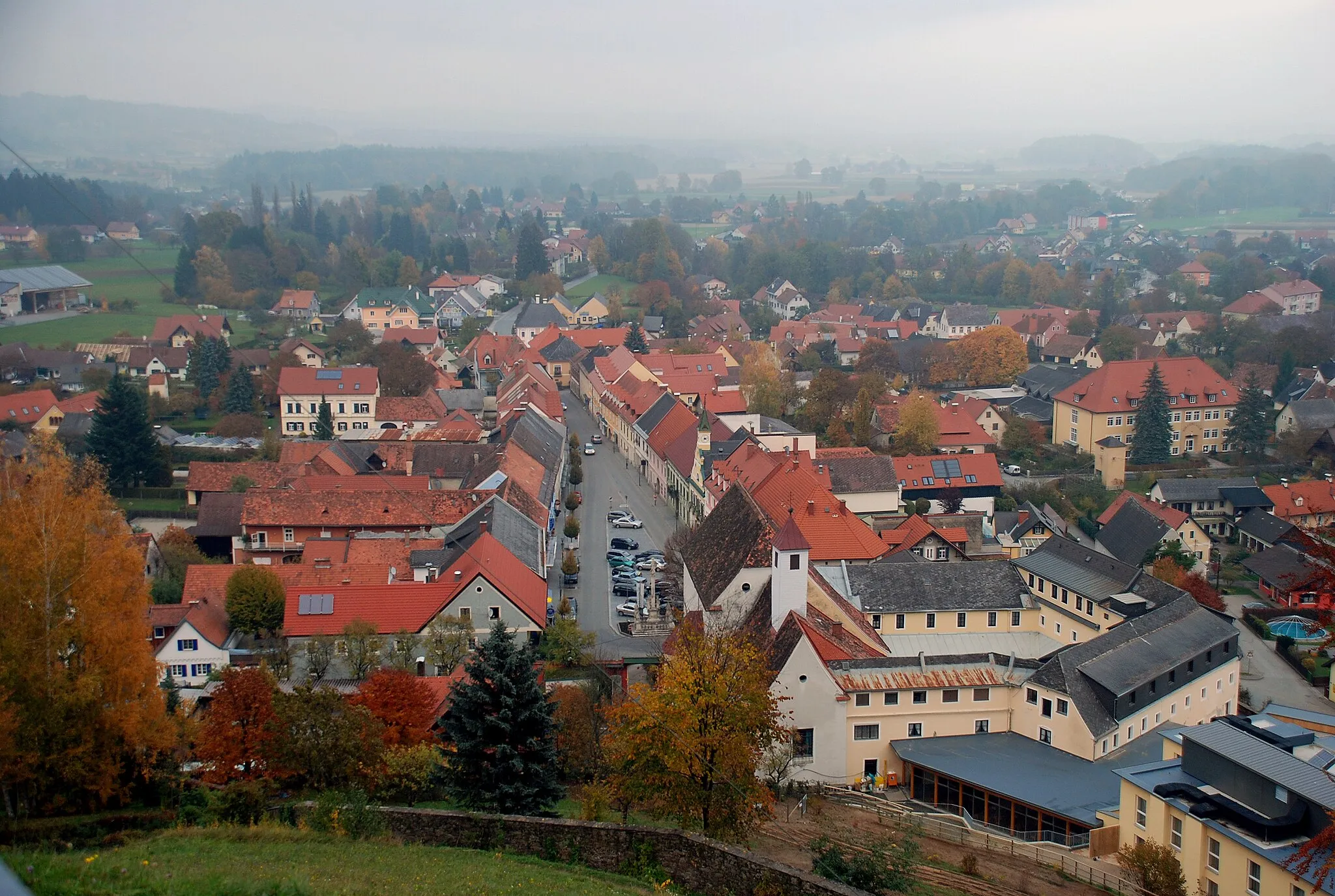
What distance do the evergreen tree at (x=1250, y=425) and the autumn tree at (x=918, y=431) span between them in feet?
36.2

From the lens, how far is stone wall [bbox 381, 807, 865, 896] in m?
9.82

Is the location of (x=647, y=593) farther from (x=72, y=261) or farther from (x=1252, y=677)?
(x=72, y=261)

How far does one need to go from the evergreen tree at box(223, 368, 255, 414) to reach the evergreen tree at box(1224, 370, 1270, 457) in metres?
32.4

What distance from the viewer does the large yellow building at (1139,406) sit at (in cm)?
3881

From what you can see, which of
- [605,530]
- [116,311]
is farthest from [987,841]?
[116,311]

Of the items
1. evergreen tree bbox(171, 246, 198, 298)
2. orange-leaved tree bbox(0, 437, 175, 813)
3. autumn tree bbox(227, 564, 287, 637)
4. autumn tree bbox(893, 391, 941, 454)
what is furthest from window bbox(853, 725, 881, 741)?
evergreen tree bbox(171, 246, 198, 298)

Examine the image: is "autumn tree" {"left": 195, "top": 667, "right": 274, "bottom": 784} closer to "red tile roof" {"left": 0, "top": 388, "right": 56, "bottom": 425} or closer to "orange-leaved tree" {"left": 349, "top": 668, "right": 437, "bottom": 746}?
"orange-leaved tree" {"left": 349, "top": 668, "right": 437, "bottom": 746}

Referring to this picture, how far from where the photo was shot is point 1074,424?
3978cm

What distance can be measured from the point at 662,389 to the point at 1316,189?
125 meters

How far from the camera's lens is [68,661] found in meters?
11.9

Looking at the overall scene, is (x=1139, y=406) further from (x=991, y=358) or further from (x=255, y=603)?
(x=255, y=603)

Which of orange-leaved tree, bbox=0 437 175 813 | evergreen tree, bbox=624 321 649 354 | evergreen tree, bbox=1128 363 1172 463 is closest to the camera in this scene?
orange-leaved tree, bbox=0 437 175 813

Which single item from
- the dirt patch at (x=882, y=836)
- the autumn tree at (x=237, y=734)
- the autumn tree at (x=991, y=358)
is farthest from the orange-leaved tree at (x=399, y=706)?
the autumn tree at (x=991, y=358)

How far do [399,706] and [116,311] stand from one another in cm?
4921
